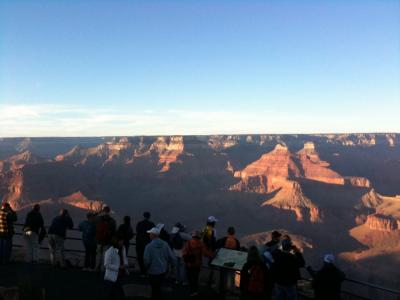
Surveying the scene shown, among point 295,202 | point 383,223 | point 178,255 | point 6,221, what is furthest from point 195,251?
point 295,202

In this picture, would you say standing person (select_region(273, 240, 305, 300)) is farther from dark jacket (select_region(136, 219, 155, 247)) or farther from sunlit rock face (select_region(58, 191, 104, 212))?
sunlit rock face (select_region(58, 191, 104, 212))

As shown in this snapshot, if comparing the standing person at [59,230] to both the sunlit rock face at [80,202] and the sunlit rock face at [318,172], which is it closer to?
the sunlit rock face at [80,202]

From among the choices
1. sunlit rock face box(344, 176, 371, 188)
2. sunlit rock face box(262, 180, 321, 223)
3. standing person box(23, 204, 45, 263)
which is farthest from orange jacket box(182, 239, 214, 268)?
sunlit rock face box(344, 176, 371, 188)

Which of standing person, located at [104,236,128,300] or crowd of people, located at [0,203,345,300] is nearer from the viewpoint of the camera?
crowd of people, located at [0,203,345,300]

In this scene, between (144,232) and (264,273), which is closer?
(264,273)

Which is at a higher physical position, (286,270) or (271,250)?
(271,250)

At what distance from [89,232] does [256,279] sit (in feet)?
17.9

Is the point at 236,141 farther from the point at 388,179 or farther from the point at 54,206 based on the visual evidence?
the point at 54,206

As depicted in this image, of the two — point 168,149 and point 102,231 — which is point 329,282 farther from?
point 168,149

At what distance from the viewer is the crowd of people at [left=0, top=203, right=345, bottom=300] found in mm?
7234

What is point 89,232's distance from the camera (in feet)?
36.0

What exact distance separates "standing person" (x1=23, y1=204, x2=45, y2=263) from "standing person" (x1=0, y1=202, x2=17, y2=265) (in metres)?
0.38

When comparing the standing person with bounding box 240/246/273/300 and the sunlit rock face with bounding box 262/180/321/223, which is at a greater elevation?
the standing person with bounding box 240/246/273/300

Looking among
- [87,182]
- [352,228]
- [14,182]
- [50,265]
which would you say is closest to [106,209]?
[50,265]
